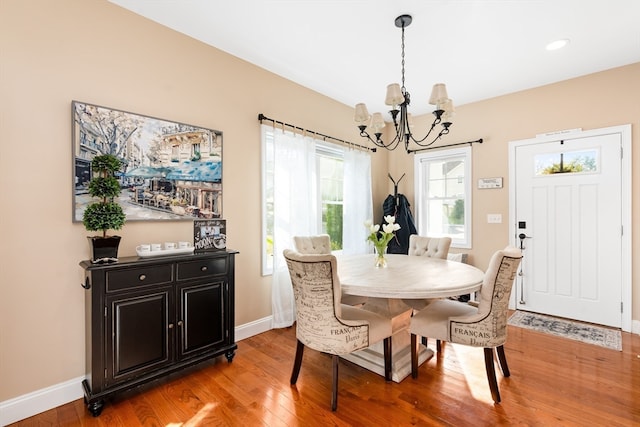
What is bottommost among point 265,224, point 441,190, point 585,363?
point 585,363

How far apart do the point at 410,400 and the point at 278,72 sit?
127 inches

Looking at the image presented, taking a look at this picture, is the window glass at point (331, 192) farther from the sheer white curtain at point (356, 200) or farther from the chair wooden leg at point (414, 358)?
the chair wooden leg at point (414, 358)

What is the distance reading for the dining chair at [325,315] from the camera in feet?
5.97

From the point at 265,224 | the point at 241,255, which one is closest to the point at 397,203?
the point at 265,224

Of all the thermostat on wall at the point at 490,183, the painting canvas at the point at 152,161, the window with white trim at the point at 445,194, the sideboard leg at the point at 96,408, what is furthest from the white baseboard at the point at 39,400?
the thermostat on wall at the point at 490,183

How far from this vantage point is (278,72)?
3.27m

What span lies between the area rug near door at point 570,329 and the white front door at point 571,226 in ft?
0.51

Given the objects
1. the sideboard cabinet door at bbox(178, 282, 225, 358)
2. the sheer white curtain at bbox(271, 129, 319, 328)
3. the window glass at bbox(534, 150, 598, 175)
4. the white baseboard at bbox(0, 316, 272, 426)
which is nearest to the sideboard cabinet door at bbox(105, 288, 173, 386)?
the sideboard cabinet door at bbox(178, 282, 225, 358)

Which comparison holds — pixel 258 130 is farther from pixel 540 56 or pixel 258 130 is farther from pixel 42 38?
pixel 540 56

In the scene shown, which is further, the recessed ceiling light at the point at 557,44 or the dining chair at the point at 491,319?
the recessed ceiling light at the point at 557,44

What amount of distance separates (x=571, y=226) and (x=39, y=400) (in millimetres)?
4978

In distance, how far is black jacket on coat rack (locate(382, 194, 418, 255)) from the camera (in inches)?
175

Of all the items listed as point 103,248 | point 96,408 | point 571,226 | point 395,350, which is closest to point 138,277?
point 103,248

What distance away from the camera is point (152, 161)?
235 centimetres
